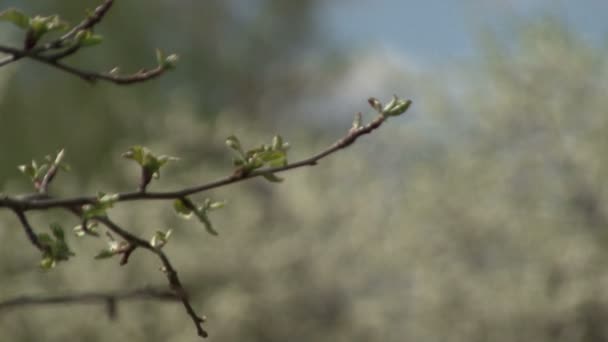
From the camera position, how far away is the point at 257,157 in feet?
9.59

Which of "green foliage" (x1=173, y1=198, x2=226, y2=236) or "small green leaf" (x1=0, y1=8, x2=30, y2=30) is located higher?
"green foliage" (x1=173, y1=198, x2=226, y2=236)

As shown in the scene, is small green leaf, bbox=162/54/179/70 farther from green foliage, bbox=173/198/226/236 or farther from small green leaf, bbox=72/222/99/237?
small green leaf, bbox=72/222/99/237

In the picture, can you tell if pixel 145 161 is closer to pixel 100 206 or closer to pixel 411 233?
pixel 100 206

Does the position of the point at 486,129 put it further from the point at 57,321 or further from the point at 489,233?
the point at 57,321

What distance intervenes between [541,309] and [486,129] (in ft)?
8.78

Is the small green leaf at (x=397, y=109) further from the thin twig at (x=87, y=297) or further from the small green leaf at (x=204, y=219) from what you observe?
the thin twig at (x=87, y=297)

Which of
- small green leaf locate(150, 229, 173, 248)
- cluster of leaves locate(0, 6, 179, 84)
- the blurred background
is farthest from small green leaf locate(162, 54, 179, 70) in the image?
the blurred background

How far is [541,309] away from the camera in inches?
601

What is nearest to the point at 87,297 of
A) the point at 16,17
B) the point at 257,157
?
the point at 257,157

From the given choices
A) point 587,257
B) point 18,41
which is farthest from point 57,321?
point 18,41

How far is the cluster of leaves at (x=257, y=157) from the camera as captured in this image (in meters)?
2.90

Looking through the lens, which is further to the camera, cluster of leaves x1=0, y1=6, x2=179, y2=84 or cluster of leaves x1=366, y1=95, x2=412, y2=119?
cluster of leaves x1=366, y1=95, x2=412, y2=119

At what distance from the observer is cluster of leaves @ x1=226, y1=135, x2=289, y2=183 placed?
2.90 meters

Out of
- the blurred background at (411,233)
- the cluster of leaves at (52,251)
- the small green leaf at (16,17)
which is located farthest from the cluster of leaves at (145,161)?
the blurred background at (411,233)
